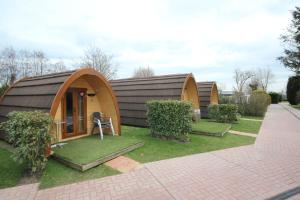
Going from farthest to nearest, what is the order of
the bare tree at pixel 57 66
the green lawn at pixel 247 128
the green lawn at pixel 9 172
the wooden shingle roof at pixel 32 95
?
the bare tree at pixel 57 66
the green lawn at pixel 247 128
the wooden shingle roof at pixel 32 95
the green lawn at pixel 9 172

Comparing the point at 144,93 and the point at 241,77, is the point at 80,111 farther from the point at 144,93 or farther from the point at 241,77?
the point at 241,77

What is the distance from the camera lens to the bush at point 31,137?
456cm

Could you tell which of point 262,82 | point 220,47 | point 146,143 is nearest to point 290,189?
point 146,143

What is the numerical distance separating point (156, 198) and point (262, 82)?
220ft

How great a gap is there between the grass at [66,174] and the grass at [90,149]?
0.28 meters

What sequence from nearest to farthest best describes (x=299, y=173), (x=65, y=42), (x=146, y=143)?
(x=299, y=173) < (x=146, y=143) < (x=65, y=42)

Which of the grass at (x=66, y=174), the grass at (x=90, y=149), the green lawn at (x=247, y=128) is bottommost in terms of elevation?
the grass at (x=66, y=174)

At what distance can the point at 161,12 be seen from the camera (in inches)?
372

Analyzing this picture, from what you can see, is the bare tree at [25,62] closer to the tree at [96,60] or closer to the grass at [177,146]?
the tree at [96,60]

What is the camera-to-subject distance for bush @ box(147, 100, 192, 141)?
25.3 feet

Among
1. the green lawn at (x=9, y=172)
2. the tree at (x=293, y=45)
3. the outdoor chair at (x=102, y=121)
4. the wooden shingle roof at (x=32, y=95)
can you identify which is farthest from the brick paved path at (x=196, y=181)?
the tree at (x=293, y=45)

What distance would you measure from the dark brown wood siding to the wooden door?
345 centimetres

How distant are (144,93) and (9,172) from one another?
7.68 metres

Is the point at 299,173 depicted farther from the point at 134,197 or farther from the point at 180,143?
the point at 134,197
